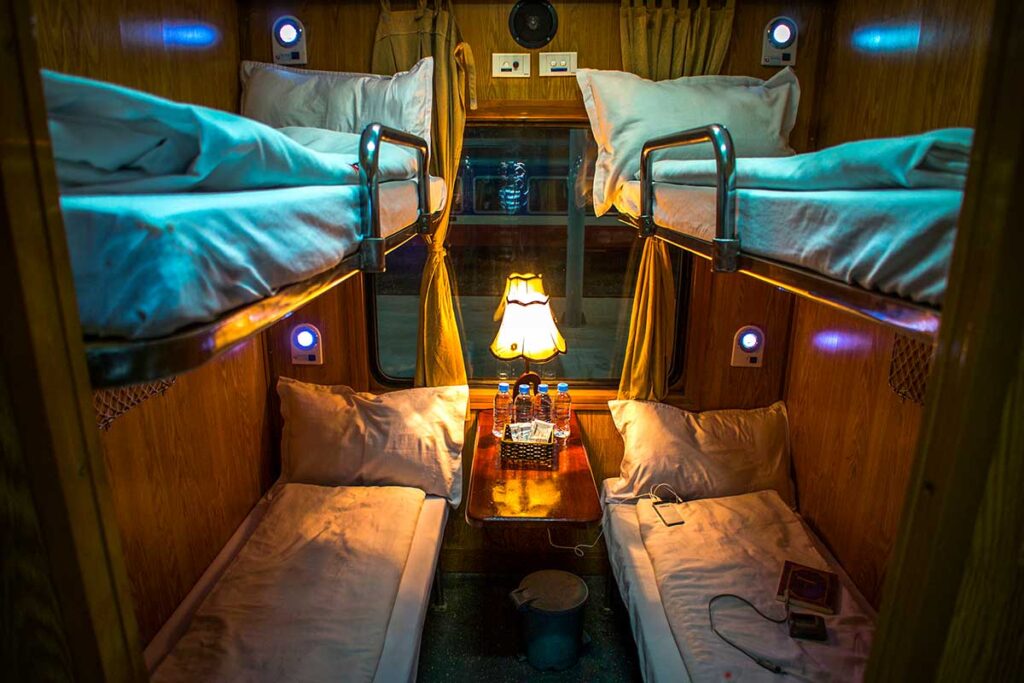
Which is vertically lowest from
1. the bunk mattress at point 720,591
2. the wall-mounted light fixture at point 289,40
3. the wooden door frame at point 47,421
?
the bunk mattress at point 720,591

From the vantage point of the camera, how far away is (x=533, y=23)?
9.85 ft

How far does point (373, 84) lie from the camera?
9.55 feet

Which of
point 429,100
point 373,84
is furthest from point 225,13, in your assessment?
point 429,100

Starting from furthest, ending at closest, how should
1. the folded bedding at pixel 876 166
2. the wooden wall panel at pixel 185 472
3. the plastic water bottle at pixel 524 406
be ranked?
the plastic water bottle at pixel 524 406 < the wooden wall panel at pixel 185 472 < the folded bedding at pixel 876 166

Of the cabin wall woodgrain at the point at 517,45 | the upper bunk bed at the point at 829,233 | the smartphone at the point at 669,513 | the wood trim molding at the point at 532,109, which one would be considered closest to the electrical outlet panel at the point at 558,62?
the cabin wall woodgrain at the point at 517,45

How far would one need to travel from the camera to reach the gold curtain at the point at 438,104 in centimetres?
295

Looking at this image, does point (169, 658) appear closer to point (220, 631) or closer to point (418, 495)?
point (220, 631)

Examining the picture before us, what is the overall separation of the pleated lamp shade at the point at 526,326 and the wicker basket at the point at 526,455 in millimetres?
417

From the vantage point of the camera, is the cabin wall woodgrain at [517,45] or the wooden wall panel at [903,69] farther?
the cabin wall woodgrain at [517,45]

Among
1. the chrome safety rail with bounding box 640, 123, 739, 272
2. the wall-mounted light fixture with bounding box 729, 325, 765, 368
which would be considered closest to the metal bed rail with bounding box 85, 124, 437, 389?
the chrome safety rail with bounding box 640, 123, 739, 272

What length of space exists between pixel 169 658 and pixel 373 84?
2.40 meters

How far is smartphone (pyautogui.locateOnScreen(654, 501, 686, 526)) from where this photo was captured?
9.19 feet

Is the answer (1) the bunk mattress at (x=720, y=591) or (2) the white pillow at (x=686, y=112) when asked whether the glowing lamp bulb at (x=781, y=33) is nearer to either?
(2) the white pillow at (x=686, y=112)

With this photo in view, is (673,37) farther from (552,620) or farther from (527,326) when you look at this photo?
(552,620)
